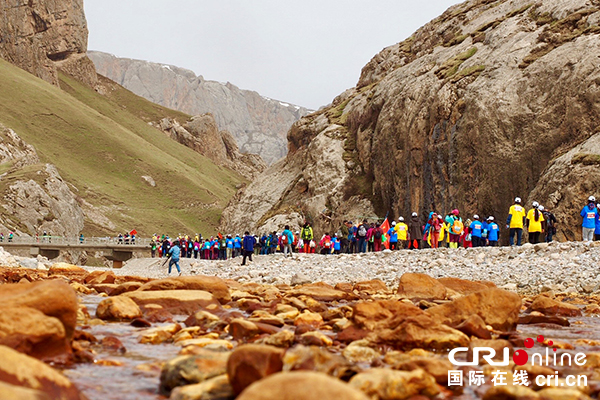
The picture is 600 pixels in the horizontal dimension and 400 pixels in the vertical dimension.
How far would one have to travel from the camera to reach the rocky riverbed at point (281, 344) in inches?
200

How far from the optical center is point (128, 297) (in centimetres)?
1141

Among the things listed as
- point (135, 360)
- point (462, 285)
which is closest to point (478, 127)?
point (462, 285)

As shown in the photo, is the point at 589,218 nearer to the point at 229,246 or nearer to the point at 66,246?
the point at 229,246

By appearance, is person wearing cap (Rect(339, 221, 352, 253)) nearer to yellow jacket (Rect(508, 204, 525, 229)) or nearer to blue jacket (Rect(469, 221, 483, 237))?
blue jacket (Rect(469, 221, 483, 237))

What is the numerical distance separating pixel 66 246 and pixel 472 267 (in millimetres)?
51217

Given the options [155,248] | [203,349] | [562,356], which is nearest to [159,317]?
[203,349]

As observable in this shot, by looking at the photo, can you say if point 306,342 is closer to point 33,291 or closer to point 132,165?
point 33,291

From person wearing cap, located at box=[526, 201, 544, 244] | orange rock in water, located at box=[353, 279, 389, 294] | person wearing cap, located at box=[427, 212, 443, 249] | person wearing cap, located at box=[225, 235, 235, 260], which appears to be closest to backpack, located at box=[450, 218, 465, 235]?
person wearing cap, located at box=[427, 212, 443, 249]

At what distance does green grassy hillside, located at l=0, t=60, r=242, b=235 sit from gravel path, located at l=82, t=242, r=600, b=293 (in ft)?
265

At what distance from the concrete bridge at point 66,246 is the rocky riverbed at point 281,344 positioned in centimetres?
4684

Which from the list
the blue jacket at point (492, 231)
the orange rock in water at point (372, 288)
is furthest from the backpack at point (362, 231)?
the orange rock in water at point (372, 288)

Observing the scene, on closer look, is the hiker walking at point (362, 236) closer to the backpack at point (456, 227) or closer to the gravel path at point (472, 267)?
the gravel path at point (472, 267)

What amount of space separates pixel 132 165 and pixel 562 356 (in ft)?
456

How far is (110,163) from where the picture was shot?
13475 cm
